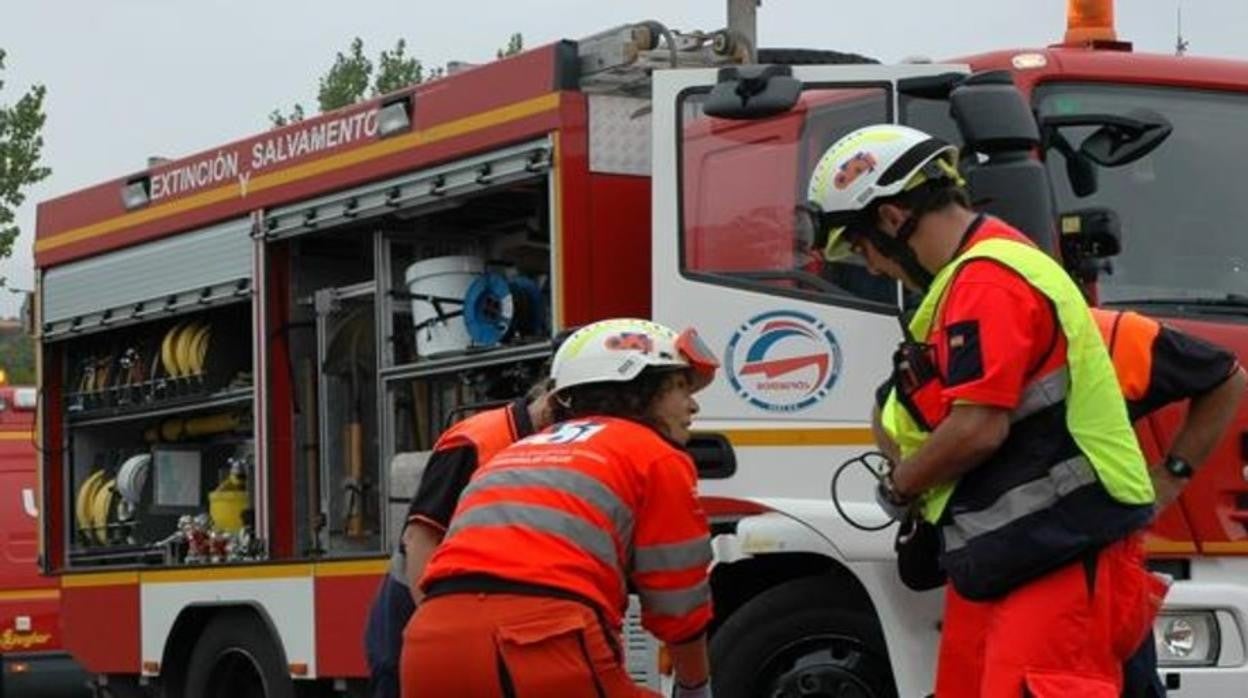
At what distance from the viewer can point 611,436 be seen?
15.4ft

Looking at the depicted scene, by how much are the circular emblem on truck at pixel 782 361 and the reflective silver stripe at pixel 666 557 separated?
2219 millimetres

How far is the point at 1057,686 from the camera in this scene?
14.6ft

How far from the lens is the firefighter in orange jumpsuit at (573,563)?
4.49m

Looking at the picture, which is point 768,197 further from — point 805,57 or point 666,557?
point 666,557

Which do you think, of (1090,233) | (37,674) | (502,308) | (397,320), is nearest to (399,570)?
(1090,233)

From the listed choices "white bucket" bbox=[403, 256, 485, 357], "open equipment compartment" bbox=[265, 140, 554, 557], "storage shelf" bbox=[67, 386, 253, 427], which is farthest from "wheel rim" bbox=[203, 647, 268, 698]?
"white bucket" bbox=[403, 256, 485, 357]

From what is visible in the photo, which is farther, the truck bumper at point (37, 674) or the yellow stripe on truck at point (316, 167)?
the truck bumper at point (37, 674)

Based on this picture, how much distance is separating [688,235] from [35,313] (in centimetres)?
547

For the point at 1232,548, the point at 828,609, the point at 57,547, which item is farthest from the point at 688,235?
the point at 57,547

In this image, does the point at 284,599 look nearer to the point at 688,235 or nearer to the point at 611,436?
the point at 688,235

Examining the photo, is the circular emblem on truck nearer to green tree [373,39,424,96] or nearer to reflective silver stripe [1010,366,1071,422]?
reflective silver stripe [1010,366,1071,422]

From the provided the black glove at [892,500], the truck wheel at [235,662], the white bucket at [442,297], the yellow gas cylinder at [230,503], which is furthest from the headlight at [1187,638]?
the yellow gas cylinder at [230,503]

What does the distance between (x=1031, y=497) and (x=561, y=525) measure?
94cm

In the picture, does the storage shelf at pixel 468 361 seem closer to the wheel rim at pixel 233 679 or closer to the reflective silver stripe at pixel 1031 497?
the wheel rim at pixel 233 679
